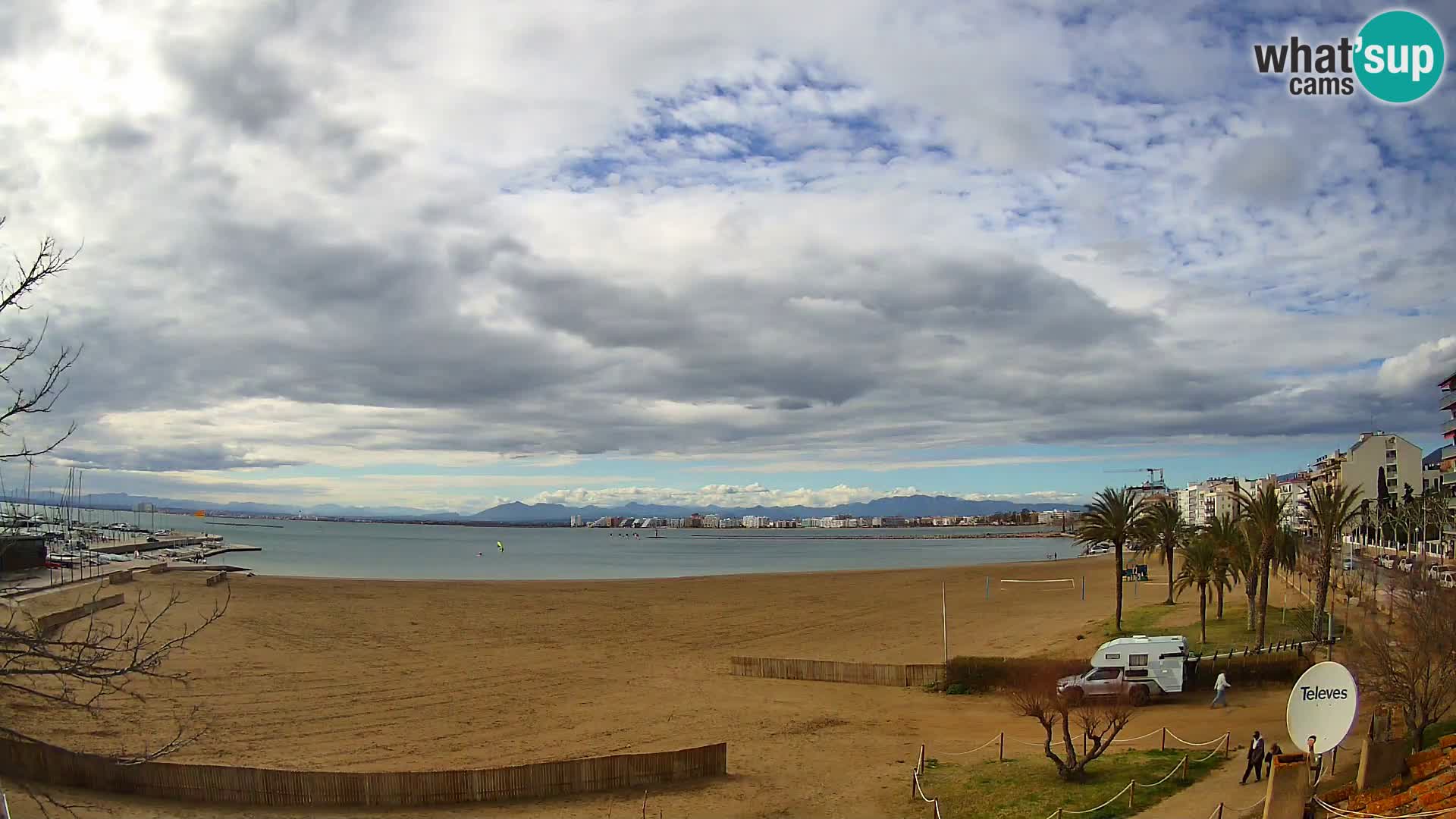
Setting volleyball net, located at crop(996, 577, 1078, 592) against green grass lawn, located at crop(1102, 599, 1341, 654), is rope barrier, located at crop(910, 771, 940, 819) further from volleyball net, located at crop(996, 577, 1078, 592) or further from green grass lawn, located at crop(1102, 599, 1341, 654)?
volleyball net, located at crop(996, 577, 1078, 592)

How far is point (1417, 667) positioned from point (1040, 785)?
715 cm

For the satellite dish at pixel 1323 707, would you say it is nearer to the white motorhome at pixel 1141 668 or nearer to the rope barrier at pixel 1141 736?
the rope barrier at pixel 1141 736

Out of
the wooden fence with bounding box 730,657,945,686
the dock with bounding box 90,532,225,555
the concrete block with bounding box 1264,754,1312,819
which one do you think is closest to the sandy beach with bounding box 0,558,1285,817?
the wooden fence with bounding box 730,657,945,686

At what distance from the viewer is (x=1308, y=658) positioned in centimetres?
2753

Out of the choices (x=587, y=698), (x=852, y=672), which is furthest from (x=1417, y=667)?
(x=587, y=698)

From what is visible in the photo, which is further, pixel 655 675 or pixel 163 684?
pixel 655 675

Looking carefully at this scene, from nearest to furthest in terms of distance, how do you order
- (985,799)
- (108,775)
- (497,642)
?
(108,775), (985,799), (497,642)

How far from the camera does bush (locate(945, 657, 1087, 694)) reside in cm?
2906

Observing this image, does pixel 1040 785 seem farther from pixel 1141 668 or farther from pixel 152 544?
pixel 152 544

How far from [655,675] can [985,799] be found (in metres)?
16.7

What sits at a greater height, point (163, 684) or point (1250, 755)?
point (1250, 755)

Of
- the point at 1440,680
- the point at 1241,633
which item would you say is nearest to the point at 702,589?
the point at 1241,633

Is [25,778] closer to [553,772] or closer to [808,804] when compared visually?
[553,772]

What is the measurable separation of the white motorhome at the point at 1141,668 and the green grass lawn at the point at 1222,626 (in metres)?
4.36
